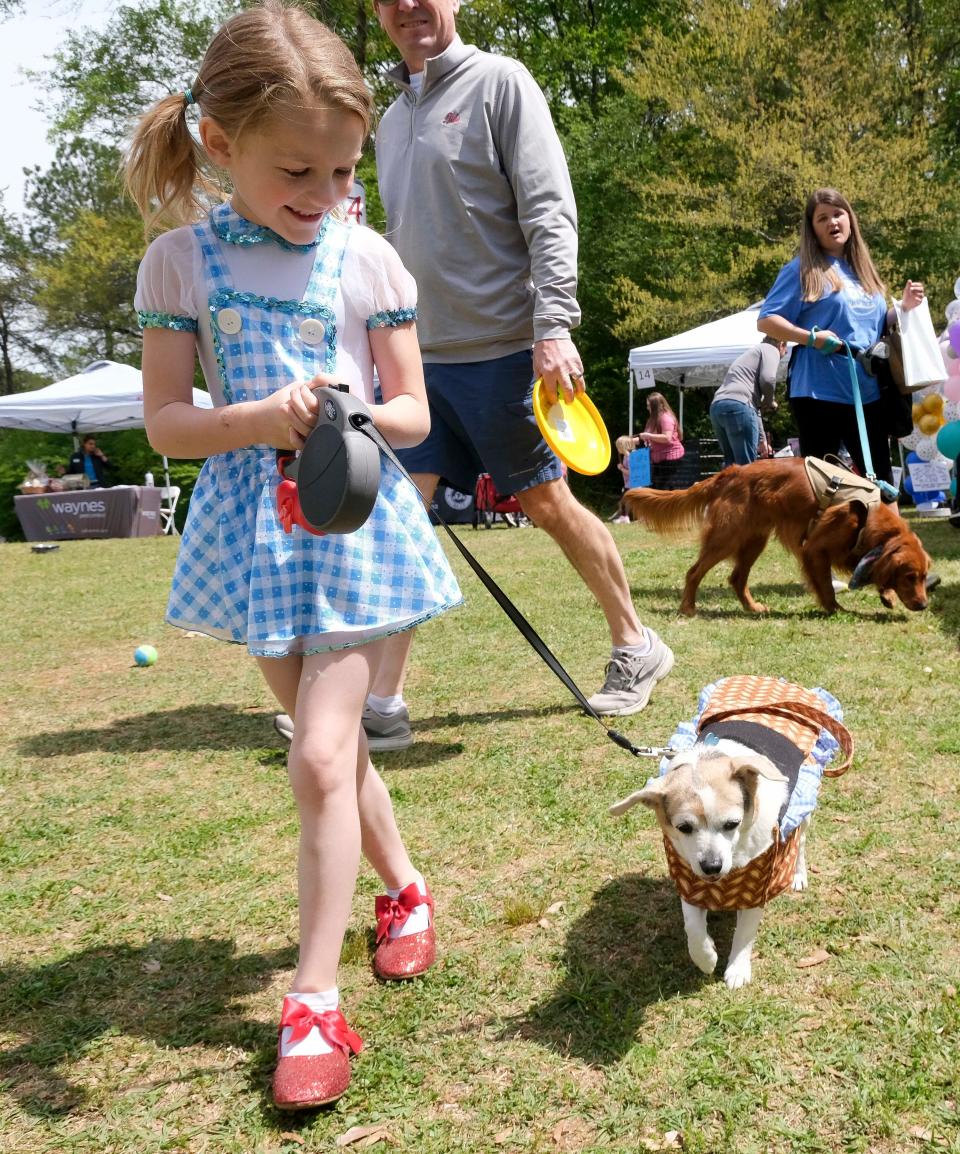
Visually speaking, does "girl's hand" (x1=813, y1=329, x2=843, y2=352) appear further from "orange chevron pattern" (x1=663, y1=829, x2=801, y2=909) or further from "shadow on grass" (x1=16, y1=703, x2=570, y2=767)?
"orange chevron pattern" (x1=663, y1=829, x2=801, y2=909)

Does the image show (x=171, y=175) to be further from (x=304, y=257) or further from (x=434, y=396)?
(x=434, y=396)

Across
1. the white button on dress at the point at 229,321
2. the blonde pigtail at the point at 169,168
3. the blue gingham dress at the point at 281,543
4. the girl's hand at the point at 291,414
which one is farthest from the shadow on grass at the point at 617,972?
the blonde pigtail at the point at 169,168

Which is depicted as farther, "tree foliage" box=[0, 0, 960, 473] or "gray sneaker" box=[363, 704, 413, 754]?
"tree foliage" box=[0, 0, 960, 473]

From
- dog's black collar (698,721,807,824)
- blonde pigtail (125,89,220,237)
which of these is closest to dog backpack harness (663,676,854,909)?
dog's black collar (698,721,807,824)

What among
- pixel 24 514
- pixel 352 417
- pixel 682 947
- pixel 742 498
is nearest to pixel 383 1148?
pixel 682 947

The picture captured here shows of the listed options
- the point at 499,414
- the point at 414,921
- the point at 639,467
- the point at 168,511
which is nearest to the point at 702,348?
the point at 639,467

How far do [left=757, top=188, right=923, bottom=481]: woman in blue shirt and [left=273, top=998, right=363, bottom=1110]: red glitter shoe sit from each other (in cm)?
467

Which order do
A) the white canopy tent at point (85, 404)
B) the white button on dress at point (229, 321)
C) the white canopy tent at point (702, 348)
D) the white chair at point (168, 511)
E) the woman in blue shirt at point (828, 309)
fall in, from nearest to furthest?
the white button on dress at point (229, 321)
the woman in blue shirt at point (828, 309)
the white canopy tent at point (702, 348)
the white chair at point (168, 511)
the white canopy tent at point (85, 404)

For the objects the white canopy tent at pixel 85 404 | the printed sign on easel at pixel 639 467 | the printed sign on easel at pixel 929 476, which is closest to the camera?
the printed sign on easel at pixel 929 476

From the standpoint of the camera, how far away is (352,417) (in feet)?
5.88

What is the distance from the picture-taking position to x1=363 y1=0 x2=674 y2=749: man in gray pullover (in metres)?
3.79

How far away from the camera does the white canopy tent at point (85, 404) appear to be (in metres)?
19.6

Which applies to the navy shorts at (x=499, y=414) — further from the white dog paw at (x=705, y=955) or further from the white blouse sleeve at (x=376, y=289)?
the white dog paw at (x=705, y=955)

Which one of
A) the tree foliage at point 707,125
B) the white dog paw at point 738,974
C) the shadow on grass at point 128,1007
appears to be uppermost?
the tree foliage at point 707,125
